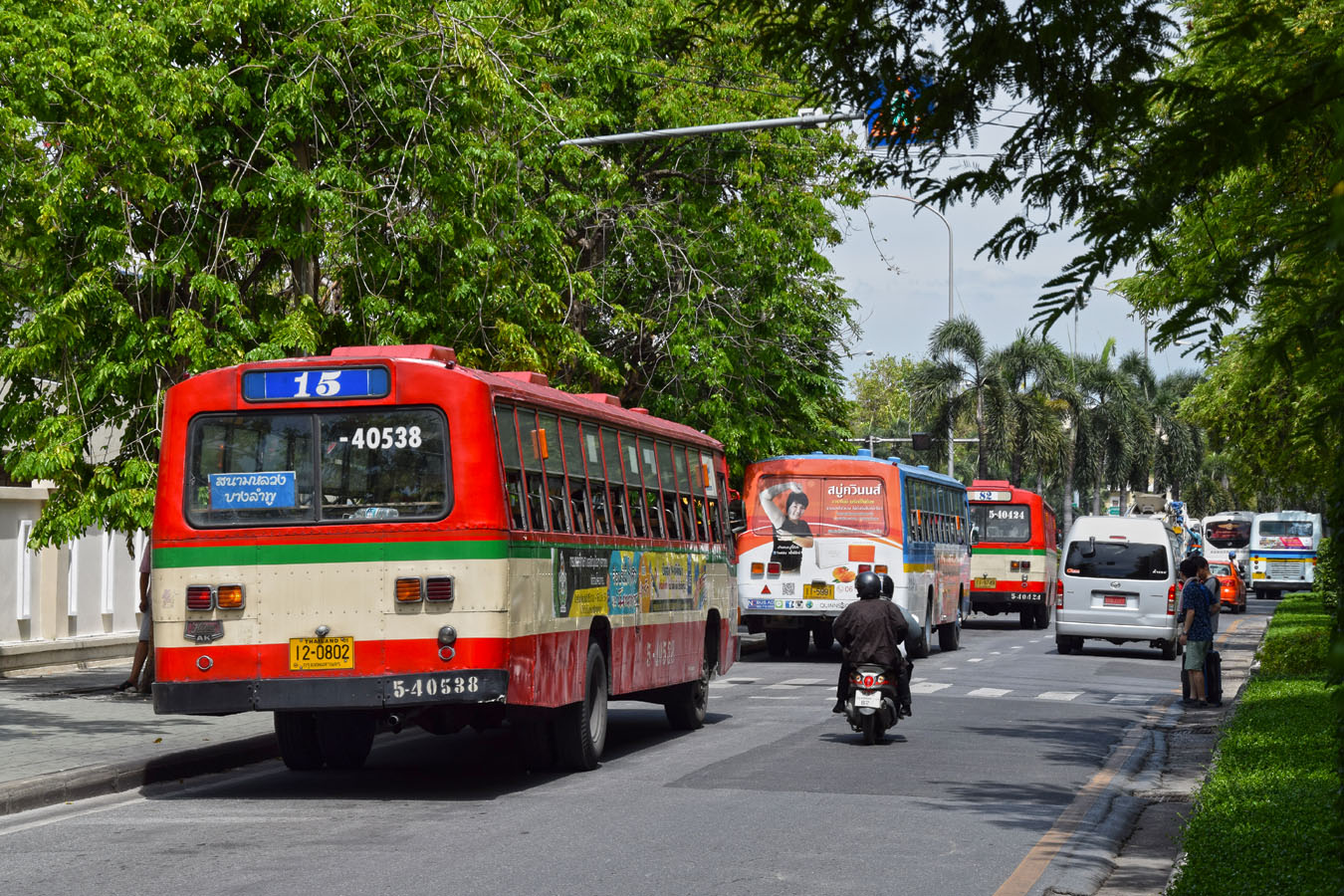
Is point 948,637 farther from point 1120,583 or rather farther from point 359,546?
point 359,546

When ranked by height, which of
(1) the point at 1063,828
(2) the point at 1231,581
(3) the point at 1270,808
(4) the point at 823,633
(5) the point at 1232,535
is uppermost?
(5) the point at 1232,535

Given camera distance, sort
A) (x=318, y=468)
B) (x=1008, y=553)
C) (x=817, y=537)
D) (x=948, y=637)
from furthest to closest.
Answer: (x=1008, y=553) → (x=948, y=637) → (x=817, y=537) → (x=318, y=468)

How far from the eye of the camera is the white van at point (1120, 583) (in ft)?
99.1

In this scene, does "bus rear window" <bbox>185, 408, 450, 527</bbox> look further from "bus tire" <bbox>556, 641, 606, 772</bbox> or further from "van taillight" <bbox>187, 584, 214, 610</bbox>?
"bus tire" <bbox>556, 641, 606, 772</bbox>

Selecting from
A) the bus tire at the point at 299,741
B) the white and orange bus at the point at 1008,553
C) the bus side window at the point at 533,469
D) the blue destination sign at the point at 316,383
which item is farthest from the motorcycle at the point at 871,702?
the white and orange bus at the point at 1008,553

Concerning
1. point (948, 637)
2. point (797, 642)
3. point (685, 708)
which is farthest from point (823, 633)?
point (685, 708)

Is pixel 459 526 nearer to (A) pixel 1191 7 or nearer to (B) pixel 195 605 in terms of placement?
(B) pixel 195 605

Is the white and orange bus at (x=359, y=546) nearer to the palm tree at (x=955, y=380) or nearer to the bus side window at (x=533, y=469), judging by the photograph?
the bus side window at (x=533, y=469)

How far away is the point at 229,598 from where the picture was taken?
1217 cm

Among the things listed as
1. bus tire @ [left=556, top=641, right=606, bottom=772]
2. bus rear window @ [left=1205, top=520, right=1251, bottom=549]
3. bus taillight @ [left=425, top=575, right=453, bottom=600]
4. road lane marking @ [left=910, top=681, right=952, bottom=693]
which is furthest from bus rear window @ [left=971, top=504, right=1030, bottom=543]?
bus rear window @ [left=1205, top=520, right=1251, bottom=549]

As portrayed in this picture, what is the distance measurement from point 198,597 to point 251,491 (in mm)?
822

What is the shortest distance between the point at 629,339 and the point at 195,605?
17.1 metres

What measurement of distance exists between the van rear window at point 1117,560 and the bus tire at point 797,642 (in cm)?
468

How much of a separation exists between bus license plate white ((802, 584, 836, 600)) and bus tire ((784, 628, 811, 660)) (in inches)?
94.5
